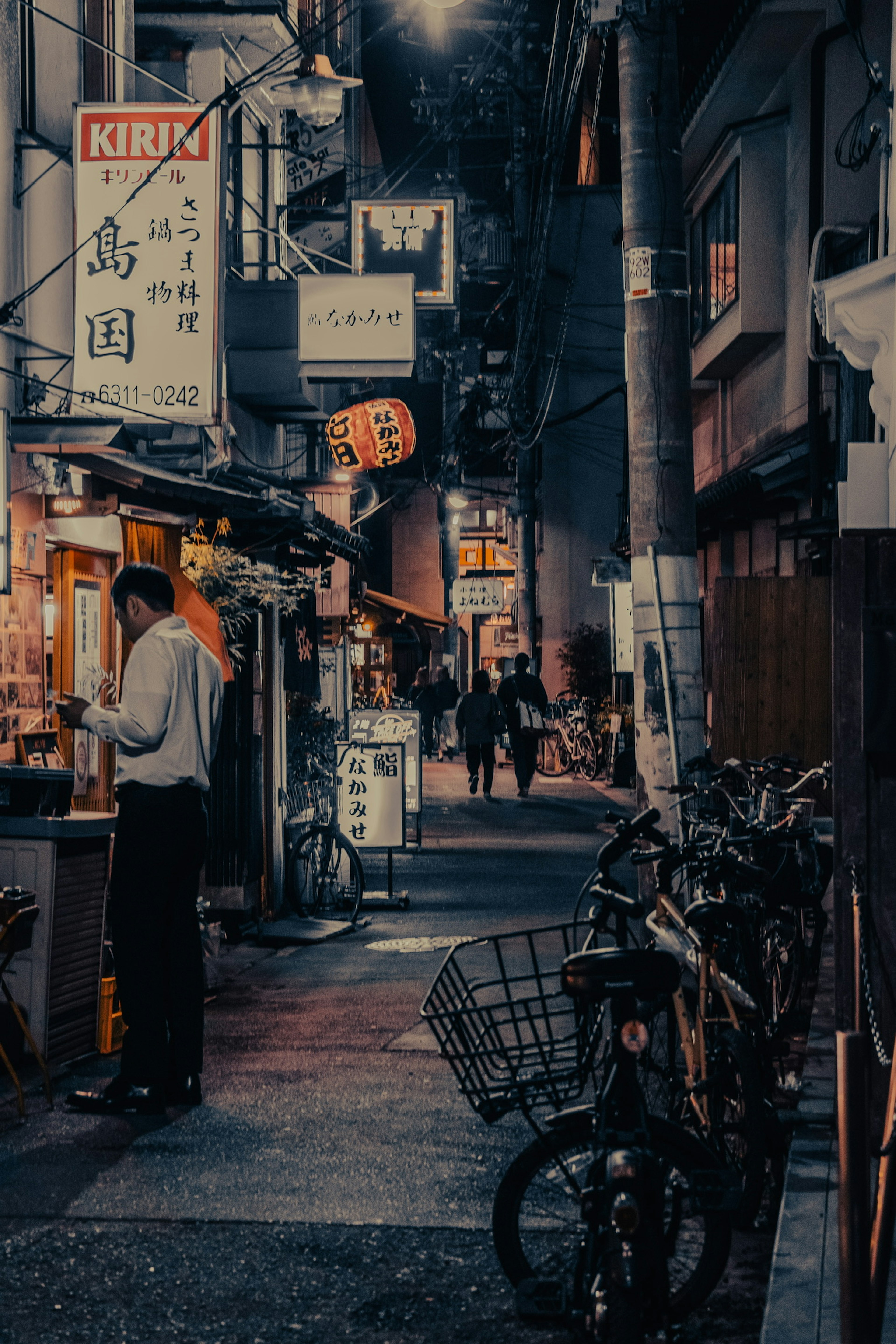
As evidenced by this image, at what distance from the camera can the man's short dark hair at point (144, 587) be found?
22.6ft

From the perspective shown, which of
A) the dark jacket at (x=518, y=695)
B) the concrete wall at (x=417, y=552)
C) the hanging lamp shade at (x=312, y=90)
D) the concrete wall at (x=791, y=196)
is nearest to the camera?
the concrete wall at (x=791, y=196)

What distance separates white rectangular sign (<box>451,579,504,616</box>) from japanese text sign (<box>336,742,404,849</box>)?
74.0ft

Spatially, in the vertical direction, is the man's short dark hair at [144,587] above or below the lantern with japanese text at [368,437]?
below

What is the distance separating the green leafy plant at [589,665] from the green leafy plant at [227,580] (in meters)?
21.1

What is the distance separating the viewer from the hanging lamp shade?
16.2 meters

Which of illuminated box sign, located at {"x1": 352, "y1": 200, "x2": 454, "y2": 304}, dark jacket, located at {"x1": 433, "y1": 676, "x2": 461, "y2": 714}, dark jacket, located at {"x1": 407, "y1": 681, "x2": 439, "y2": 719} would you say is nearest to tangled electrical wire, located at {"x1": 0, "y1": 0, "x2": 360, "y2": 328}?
illuminated box sign, located at {"x1": 352, "y1": 200, "x2": 454, "y2": 304}

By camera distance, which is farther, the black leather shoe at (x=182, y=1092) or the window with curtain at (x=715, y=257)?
the window with curtain at (x=715, y=257)

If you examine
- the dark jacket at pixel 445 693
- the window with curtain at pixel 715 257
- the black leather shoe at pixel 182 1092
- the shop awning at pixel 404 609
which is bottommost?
the black leather shoe at pixel 182 1092

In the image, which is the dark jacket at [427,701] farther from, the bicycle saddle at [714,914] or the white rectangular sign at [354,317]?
the bicycle saddle at [714,914]

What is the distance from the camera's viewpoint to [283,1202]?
543 centimetres

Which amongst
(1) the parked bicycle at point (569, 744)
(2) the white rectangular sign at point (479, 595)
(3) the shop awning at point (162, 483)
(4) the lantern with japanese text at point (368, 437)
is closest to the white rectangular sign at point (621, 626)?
(4) the lantern with japanese text at point (368, 437)

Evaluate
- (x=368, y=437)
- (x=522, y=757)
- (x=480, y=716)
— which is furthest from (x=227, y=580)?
(x=522, y=757)

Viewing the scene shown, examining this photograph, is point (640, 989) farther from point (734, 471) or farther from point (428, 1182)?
point (734, 471)

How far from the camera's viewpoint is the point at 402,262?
1741 cm
